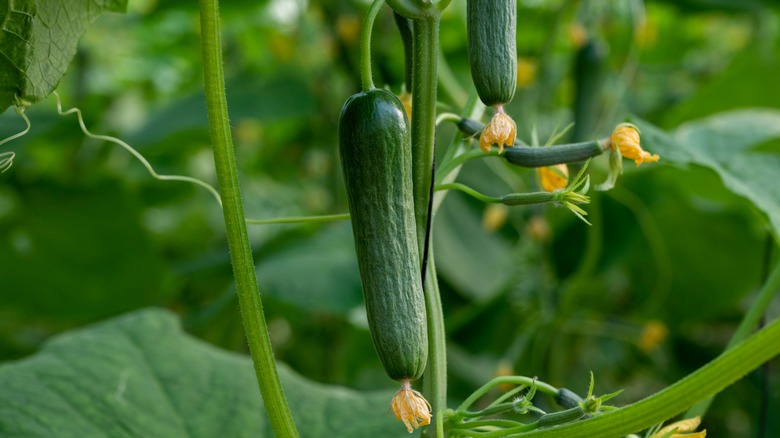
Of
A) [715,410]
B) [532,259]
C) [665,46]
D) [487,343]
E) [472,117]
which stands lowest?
[715,410]

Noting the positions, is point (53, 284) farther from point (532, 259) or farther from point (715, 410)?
point (715, 410)

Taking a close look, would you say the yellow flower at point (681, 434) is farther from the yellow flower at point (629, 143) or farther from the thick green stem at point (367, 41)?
the thick green stem at point (367, 41)

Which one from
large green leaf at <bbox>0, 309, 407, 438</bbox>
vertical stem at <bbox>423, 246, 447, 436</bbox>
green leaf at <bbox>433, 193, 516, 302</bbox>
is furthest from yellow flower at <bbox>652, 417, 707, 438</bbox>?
green leaf at <bbox>433, 193, 516, 302</bbox>

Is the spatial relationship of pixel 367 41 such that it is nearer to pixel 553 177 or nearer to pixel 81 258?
pixel 553 177

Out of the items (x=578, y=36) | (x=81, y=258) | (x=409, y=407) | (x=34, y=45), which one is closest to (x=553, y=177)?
(x=409, y=407)

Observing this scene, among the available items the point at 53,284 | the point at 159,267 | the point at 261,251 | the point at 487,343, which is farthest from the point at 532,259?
the point at 53,284

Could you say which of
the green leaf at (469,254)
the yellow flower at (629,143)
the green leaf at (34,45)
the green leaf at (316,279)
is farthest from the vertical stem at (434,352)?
the green leaf at (469,254)
